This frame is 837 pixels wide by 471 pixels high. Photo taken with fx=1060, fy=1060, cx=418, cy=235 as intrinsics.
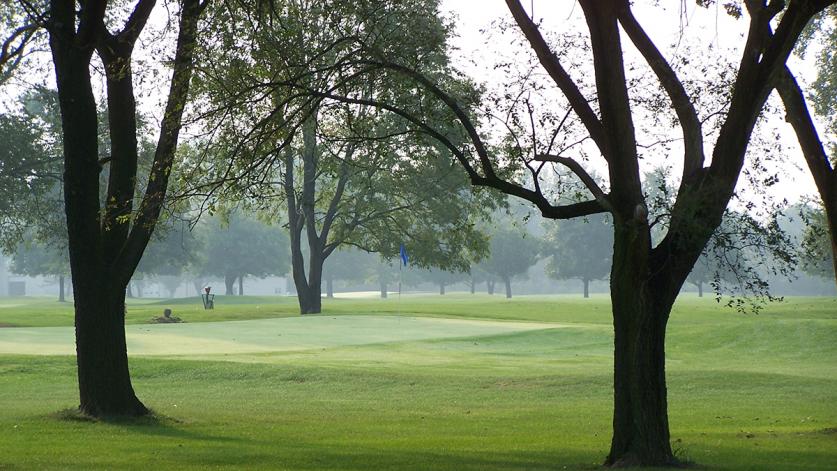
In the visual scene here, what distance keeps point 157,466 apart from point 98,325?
18.2 feet

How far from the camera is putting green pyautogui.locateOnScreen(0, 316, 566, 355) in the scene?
105 ft

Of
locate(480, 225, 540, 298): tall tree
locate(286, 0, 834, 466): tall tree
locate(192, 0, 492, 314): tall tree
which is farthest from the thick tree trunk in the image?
locate(480, 225, 540, 298): tall tree

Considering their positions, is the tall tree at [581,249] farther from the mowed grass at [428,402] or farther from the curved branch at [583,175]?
the curved branch at [583,175]

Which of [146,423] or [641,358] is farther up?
[641,358]

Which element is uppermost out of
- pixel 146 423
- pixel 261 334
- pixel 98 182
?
pixel 98 182

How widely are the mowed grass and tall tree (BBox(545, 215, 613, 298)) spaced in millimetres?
72101

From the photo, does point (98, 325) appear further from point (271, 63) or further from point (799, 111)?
point (799, 111)

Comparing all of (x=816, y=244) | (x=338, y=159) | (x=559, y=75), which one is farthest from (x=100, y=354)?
(x=816, y=244)

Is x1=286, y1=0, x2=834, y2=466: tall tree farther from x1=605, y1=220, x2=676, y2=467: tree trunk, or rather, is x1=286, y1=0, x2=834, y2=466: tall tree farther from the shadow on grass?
the shadow on grass

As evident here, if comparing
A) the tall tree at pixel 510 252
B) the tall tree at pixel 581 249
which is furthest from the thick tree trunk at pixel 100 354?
the tall tree at pixel 510 252

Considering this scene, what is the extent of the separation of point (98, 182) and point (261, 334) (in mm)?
21540

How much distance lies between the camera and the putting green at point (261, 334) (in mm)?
31859

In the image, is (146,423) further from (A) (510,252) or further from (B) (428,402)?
(A) (510,252)

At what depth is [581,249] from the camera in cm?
11269
